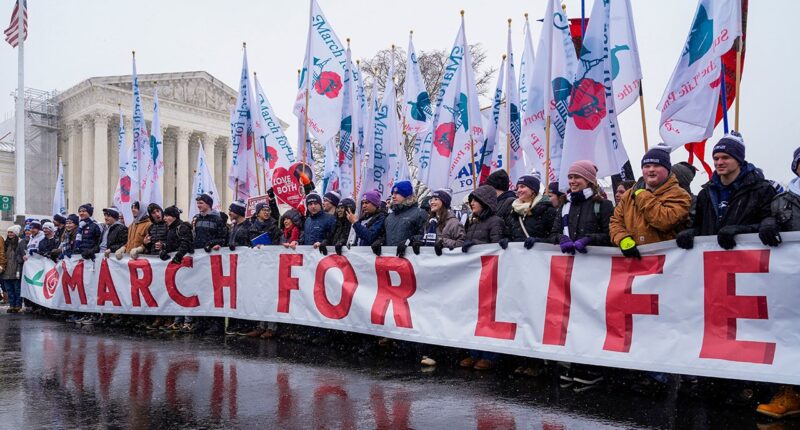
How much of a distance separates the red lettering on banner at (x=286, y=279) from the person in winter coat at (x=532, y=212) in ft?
10.2

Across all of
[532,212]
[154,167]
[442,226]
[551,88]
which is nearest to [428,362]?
[442,226]

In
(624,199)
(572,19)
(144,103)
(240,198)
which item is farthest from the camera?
(144,103)

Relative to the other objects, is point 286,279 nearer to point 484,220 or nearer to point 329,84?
point 484,220

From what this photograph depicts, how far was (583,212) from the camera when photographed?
593cm

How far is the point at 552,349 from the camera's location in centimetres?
577

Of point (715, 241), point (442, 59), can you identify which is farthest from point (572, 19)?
point (442, 59)

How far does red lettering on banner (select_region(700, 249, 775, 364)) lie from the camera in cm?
468

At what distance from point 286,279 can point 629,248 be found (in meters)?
4.64

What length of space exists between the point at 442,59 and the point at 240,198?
882 inches

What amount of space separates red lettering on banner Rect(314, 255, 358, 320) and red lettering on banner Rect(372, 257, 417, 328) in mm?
413

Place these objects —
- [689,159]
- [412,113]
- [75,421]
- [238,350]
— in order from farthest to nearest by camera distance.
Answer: [412,113], [238,350], [689,159], [75,421]

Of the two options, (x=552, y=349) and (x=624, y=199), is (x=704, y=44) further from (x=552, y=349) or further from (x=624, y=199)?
(x=552, y=349)

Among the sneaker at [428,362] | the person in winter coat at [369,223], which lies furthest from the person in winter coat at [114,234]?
the sneaker at [428,362]

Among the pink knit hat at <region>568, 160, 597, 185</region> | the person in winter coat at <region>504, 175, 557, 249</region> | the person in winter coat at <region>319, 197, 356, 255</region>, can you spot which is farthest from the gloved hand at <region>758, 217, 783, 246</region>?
the person in winter coat at <region>319, 197, 356, 255</region>
